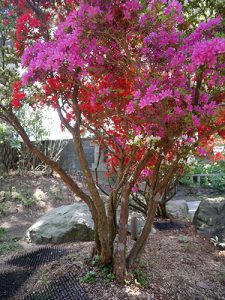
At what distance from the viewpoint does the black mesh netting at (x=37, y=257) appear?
3234 millimetres

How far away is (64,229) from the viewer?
427 centimetres

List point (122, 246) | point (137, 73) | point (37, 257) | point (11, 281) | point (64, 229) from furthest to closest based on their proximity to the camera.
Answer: point (64, 229)
point (37, 257)
point (11, 281)
point (122, 246)
point (137, 73)

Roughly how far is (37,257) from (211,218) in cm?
251

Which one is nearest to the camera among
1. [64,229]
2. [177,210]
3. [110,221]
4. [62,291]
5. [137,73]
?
[137,73]

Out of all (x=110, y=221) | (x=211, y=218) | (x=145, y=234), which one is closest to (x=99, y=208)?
(x=110, y=221)

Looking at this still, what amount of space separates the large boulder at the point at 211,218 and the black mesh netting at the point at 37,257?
2.07 m

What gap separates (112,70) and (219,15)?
0.95 m

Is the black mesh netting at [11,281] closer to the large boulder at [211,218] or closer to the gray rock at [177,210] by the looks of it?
the large boulder at [211,218]

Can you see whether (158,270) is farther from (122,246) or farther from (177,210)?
(177,210)

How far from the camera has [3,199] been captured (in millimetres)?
7227

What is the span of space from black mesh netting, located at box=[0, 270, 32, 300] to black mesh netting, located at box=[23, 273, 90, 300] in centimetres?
27

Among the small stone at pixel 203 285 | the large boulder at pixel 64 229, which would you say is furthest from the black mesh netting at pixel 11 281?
the small stone at pixel 203 285

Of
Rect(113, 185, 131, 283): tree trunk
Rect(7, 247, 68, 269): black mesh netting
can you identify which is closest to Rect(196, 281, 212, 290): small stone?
Rect(113, 185, 131, 283): tree trunk

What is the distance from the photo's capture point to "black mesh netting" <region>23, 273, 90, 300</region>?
2.36m
